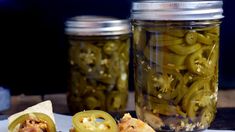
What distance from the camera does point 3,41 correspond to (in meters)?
1.04

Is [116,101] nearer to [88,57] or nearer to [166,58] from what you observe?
[88,57]

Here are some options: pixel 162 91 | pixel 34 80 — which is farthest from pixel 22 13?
pixel 162 91

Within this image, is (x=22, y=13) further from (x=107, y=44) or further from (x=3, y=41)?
(x=107, y=44)

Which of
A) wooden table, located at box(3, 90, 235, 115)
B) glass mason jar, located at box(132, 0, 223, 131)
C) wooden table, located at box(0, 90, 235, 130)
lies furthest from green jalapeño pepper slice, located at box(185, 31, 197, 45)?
wooden table, located at box(3, 90, 235, 115)

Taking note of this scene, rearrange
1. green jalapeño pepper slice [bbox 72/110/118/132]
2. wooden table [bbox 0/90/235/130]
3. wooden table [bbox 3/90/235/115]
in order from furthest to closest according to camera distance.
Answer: wooden table [bbox 3/90/235/115], wooden table [bbox 0/90/235/130], green jalapeño pepper slice [bbox 72/110/118/132]

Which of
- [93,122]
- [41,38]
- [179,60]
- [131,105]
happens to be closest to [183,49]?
[179,60]

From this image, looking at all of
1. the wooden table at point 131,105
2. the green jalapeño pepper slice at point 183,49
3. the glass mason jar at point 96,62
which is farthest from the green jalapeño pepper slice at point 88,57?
the green jalapeño pepper slice at point 183,49

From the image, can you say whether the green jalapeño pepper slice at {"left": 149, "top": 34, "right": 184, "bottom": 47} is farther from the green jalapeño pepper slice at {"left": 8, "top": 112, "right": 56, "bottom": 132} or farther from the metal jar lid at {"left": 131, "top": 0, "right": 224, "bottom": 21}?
the green jalapeño pepper slice at {"left": 8, "top": 112, "right": 56, "bottom": 132}

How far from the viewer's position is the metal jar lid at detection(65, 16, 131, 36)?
861 mm

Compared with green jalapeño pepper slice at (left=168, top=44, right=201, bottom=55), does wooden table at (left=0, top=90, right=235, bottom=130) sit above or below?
below

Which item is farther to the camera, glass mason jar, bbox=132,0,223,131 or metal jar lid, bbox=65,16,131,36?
metal jar lid, bbox=65,16,131,36

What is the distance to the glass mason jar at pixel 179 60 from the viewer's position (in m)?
0.68

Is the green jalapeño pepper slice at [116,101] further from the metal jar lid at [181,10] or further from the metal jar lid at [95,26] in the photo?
the metal jar lid at [181,10]

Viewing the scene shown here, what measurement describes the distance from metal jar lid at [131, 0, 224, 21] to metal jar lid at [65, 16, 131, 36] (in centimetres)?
17
